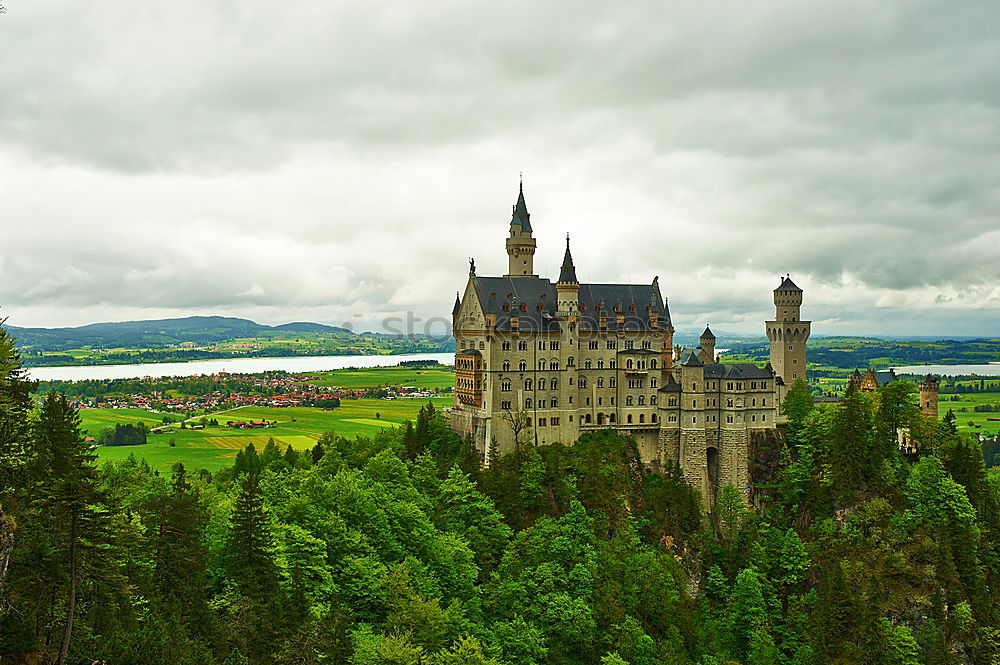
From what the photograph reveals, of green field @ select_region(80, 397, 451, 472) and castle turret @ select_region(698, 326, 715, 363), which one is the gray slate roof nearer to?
castle turret @ select_region(698, 326, 715, 363)

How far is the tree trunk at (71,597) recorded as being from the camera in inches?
1309

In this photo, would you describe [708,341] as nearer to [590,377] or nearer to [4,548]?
[590,377]

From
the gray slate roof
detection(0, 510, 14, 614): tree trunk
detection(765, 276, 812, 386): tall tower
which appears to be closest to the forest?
detection(0, 510, 14, 614): tree trunk

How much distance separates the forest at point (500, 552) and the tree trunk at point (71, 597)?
0.63 feet

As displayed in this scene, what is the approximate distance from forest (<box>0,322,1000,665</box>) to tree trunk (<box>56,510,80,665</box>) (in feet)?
0.63

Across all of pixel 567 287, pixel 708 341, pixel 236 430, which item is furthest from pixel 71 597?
pixel 236 430

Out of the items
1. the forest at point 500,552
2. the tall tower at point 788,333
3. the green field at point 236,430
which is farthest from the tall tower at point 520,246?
the green field at point 236,430

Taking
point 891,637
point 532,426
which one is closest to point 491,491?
point 532,426

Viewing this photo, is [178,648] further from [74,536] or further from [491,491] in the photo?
[491,491]

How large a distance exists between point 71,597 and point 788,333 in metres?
95.1

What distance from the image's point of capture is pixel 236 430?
494ft

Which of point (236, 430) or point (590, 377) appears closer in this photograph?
point (590, 377)

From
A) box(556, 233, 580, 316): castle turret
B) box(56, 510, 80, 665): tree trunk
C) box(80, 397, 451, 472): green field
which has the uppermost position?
box(556, 233, 580, 316): castle turret

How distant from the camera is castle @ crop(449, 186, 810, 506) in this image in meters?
86.9
